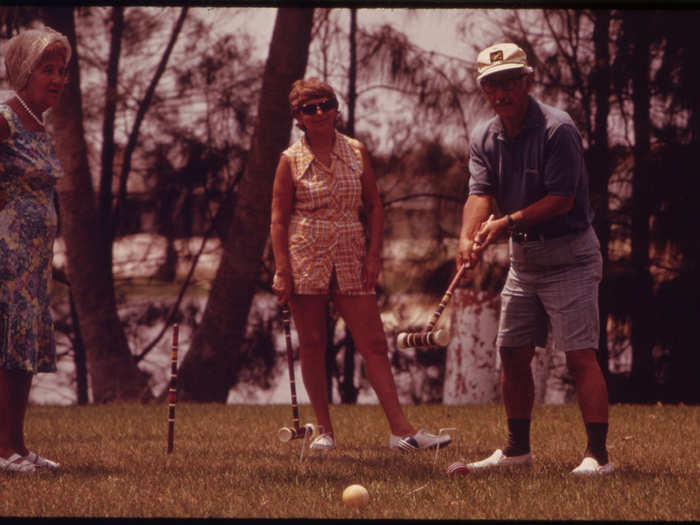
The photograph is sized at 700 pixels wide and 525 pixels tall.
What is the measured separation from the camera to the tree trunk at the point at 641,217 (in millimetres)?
10234

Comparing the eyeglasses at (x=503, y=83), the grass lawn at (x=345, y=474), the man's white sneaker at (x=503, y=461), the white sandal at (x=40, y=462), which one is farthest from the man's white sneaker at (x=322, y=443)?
Result: the eyeglasses at (x=503, y=83)

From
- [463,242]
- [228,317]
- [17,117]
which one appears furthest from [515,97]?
[228,317]

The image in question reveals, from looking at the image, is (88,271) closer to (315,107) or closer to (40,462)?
(315,107)

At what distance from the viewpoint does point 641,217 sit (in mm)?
10352

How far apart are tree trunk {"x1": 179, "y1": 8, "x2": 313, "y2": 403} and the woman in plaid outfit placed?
482cm

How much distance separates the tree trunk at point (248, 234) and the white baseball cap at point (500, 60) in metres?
5.97

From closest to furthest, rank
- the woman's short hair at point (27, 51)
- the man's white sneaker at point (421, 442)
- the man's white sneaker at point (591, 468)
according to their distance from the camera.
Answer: the man's white sneaker at point (591, 468)
the woman's short hair at point (27, 51)
the man's white sneaker at point (421, 442)

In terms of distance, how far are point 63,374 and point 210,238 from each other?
2401 millimetres

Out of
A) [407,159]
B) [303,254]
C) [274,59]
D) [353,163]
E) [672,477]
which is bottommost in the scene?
[672,477]

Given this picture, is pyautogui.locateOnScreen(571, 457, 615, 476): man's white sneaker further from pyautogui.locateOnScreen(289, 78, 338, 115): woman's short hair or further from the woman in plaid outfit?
pyautogui.locateOnScreen(289, 78, 338, 115): woman's short hair

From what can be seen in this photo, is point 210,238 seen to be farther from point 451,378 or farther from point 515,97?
point 515,97

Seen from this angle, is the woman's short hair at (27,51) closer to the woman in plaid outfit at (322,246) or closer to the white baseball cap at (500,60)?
the woman in plaid outfit at (322,246)

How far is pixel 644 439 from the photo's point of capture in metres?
6.09

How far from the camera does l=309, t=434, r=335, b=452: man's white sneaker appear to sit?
5695 millimetres
